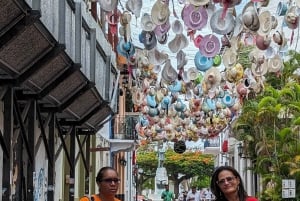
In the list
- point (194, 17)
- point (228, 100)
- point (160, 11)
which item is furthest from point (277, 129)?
point (160, 11)

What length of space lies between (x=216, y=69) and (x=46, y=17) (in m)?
10.6

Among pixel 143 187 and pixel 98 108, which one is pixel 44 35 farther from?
pixel 143 187

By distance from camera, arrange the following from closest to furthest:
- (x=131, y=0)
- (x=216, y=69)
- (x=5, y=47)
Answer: (x=5, y=47) → (x=131, y=0) → (x=216, y=69)

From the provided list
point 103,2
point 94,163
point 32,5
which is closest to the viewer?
point 32,5

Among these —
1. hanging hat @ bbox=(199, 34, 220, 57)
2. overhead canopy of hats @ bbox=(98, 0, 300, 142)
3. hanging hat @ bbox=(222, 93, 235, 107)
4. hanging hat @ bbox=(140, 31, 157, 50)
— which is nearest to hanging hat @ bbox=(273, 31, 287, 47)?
overhead canopy of hats @ bbox=(98, 0, 300, 142)

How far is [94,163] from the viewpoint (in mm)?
27812

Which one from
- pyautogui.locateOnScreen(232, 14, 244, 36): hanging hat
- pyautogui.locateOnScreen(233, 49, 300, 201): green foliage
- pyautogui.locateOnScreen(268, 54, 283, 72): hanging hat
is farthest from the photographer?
pyautogui.locateOnScreen(233, 49, 300, 201): green foliage

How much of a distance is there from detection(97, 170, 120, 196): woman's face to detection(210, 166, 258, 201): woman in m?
1.13

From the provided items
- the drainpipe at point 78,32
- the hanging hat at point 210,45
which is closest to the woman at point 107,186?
the drainpipe at point 78,32

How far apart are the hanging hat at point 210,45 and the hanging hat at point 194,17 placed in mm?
1635

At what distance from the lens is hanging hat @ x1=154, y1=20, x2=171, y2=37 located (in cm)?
1398

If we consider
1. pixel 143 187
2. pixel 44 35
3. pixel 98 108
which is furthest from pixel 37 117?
pixel 143 187

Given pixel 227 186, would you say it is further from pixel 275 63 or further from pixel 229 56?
pixel 275 63

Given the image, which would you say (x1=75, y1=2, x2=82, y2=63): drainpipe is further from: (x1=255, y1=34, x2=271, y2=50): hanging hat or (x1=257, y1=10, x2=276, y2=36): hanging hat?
(x1=255, y1=34, x2=271, y2=50): hanging hat
